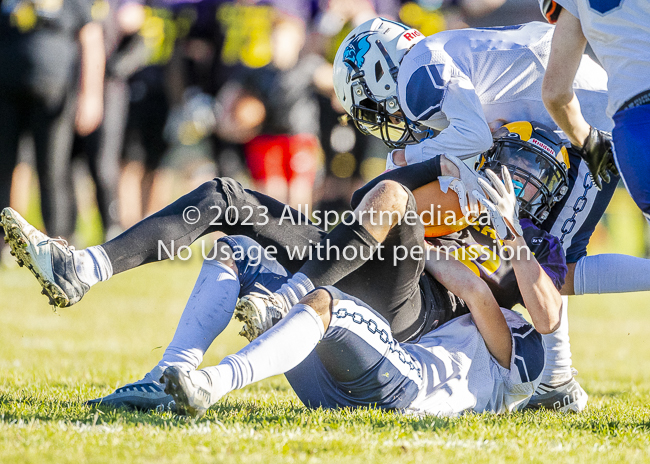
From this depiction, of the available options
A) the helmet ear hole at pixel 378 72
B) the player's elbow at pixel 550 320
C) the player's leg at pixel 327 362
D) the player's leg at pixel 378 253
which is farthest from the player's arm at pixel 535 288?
the helmet ear hole at pixel 378 72

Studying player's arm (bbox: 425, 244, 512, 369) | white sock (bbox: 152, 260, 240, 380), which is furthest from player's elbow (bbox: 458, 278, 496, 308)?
white sock (bbox: 152, 260, 240, 380)

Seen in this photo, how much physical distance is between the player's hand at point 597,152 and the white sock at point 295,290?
131cm

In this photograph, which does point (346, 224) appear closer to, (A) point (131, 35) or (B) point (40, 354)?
(B) point (40, 354)

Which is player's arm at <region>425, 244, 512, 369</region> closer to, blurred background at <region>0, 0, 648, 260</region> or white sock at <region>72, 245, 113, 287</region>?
white sock at <region>72, 245, 113, 287</region>

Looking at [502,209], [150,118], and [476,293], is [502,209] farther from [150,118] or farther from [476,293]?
[150,118]

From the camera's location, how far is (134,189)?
9.65 m

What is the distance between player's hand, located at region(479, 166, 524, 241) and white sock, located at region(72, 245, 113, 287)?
1.44 metres

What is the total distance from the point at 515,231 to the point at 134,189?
7351 mm

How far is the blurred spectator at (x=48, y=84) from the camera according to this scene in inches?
298

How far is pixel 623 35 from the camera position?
9.14 feet

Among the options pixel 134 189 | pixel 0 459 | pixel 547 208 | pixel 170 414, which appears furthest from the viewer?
pixel 134 189

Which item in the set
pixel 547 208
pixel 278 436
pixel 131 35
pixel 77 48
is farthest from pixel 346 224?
pixel 131 35

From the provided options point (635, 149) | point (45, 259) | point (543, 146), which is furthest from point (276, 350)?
point (543, 146)

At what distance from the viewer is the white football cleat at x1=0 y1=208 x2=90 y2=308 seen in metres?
2.88
